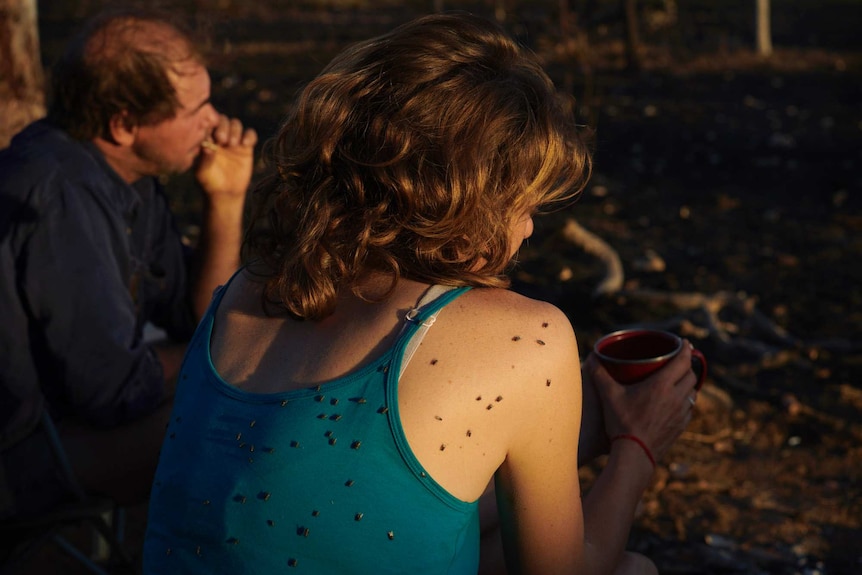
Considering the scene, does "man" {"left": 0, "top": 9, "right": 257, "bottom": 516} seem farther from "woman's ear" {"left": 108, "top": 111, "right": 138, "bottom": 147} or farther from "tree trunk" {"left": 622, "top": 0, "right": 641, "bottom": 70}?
"tree trunk" {"left": 622, "top": 0, "right": 641, "bottom": 70}

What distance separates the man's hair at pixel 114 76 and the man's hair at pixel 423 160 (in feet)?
4.09

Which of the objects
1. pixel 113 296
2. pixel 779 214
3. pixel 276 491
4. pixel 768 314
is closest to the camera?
pixel 276 491

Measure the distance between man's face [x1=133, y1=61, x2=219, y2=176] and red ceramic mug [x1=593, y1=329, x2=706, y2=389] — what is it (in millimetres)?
1457

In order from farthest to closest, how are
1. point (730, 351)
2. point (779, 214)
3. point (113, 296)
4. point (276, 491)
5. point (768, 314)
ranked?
point (779, 214) → point (768, 314) → point (730, 351) → point (113, 296) → point (276, 491)

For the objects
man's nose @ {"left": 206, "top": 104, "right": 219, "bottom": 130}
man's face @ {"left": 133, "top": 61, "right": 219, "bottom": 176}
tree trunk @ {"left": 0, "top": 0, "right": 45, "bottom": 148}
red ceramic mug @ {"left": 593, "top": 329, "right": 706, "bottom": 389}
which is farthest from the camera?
tree trunk @ {"left": 0, "top": 0, "right": 45, "bottom": 148}

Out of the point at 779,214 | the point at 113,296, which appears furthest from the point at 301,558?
the point at 779,214

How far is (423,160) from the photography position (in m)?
1.64

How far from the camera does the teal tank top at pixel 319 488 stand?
1.53 metres

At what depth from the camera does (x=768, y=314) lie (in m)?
5.15

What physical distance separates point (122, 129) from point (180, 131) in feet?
0.63

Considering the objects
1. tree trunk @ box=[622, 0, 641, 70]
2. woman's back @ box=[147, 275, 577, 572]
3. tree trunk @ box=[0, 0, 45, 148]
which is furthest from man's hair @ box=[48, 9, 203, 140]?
tree trunk @ box=[622, 0, 641, 70]

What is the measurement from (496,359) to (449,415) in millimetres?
115

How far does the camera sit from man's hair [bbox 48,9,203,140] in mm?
2816

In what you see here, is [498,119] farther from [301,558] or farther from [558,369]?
[301,558]
